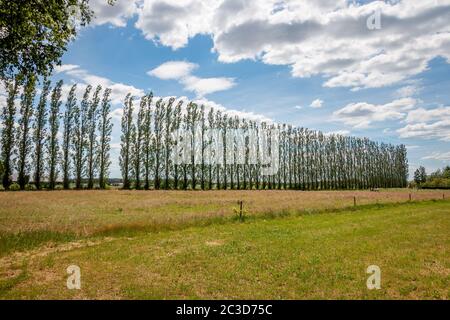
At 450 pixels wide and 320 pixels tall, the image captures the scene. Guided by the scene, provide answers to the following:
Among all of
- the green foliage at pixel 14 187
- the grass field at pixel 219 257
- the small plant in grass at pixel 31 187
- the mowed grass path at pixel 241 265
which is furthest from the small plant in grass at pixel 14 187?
the mowed grass path at pixel 241 265

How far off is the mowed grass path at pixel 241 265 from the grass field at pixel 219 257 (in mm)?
33

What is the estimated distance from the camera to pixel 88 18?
14484mm

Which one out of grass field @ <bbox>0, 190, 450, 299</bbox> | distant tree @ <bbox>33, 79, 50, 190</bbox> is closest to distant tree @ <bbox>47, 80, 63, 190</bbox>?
distant tree @ <bbox>33, 79, 50, 190</bbox>

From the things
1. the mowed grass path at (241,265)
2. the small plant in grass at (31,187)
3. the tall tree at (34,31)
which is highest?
the tall tree at (34,31)

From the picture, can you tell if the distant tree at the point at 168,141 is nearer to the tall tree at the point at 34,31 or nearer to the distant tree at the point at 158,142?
the distant tree at the point at 158,142

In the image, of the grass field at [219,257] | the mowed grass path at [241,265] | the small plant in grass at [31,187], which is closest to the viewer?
the mowed grass path at [241,265]

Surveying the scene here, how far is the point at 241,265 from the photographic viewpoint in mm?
11445

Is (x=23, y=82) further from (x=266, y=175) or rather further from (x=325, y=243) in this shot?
(x=266, y=175)

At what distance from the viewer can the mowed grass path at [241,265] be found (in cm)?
887
